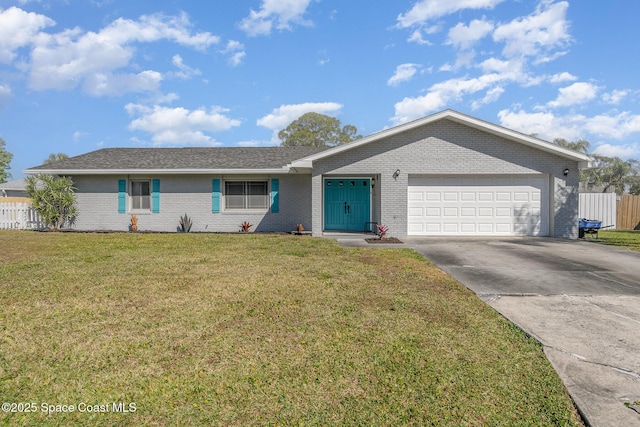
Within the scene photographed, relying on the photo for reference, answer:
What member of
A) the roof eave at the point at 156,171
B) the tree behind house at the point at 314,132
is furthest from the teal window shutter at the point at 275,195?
the tree behind house at the point at 314,132

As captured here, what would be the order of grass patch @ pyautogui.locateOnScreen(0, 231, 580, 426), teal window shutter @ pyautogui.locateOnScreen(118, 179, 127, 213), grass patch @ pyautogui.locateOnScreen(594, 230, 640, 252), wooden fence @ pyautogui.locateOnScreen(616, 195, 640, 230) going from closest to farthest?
grass patch @ pyautogui.locateOnScreen(0, 231, 580, 426) → grass patch @ pyautogui.locateOnScreen(594, 230, 640, 252) → teal window shutter @ pyautogui.locateOnScreen(118, 179, 127, 213) → wooden fence @ pyautogui.locateOnScreen(616, 195, 640, 230)

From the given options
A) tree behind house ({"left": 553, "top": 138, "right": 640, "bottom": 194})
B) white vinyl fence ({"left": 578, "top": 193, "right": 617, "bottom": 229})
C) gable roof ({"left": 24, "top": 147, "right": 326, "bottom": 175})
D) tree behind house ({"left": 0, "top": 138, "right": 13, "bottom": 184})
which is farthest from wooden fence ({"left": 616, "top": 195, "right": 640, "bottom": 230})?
tree behind house ({"left": 0, "top": 138, "right": 13, "bottom": 184})

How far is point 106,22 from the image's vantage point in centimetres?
1287

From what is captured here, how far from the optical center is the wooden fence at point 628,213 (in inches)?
742

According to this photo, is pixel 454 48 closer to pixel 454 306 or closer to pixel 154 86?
pixel 454 306

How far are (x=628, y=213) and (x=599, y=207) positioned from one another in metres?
1.69

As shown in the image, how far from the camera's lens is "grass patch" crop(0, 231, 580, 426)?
2.42 metres

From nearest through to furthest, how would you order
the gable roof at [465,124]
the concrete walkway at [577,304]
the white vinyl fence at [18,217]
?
the concrete walkway at [577,304] → the gable roof at [465,124] → the white vinyl fence at [18,217]

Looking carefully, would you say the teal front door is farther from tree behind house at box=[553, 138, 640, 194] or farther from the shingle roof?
tree behind house at box=[553, 138, 640, 194]

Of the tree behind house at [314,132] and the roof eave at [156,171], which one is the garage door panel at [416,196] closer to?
the roof eave at [156,171]

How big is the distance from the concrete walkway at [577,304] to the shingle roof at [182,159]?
8.43 meters

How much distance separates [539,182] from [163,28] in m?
15.7

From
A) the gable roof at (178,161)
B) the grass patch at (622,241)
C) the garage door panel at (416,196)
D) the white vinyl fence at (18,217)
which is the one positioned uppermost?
the gable roof at (178,161)

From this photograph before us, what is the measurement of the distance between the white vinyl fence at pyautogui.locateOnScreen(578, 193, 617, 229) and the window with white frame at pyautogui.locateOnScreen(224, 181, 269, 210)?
57.3 feet
